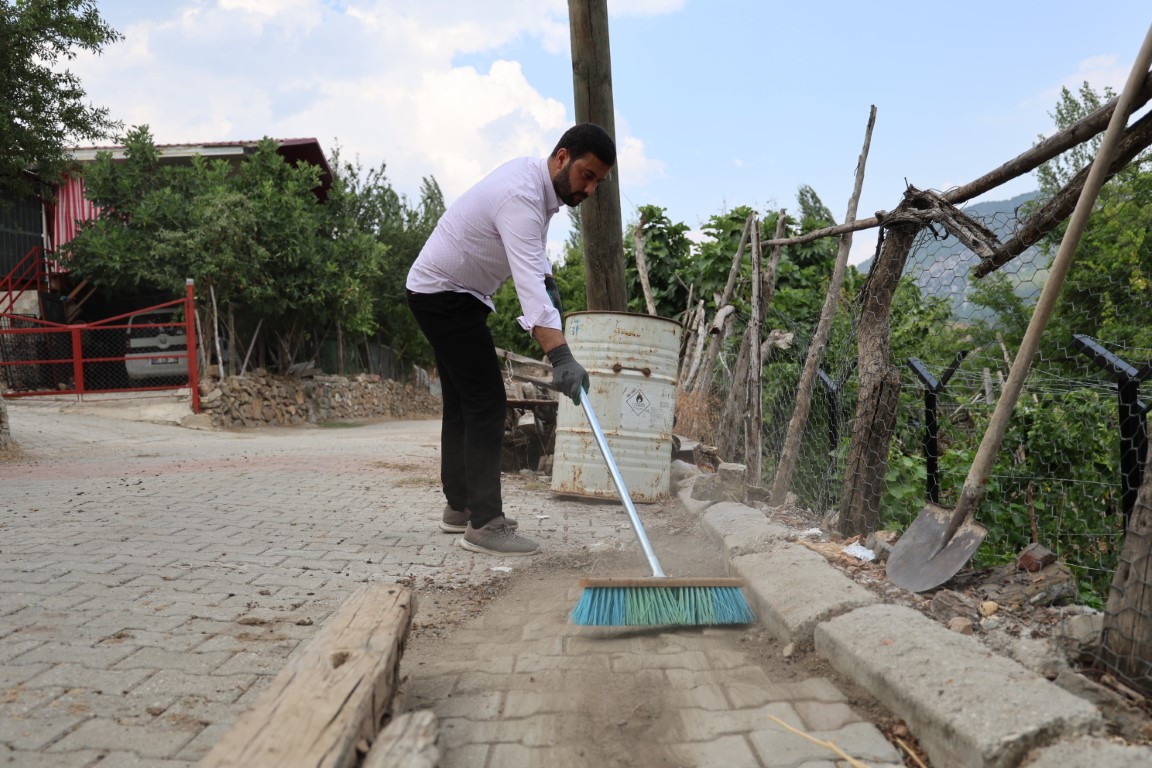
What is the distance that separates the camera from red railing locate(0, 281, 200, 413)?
13.5 m

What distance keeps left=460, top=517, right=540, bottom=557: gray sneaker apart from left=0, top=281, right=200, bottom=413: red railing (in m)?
10.6

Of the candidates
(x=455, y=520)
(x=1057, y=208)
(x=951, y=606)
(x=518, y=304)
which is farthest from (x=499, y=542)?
(x=518, y=304)

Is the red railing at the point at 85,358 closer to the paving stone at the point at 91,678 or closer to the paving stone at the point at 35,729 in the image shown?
the paving stone at the point at 91,678

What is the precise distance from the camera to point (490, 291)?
4.00 metres

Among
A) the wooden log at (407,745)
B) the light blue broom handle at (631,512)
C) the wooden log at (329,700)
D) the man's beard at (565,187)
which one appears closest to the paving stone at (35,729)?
the wooden log at (329,700)

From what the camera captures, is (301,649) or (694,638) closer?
(301,649)

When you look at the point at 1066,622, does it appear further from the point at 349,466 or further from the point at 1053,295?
the point at 349,466

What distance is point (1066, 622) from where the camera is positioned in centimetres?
227

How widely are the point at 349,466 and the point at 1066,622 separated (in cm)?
627

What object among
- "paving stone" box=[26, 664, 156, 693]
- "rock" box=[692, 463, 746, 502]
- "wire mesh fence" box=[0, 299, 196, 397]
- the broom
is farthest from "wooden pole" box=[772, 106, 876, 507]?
"wire mesh fence" box=[0, 299, 196, 397]

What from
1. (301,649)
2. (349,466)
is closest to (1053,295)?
(301,649)

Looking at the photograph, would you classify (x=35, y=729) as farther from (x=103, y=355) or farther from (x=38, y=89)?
(x=103, y=355)

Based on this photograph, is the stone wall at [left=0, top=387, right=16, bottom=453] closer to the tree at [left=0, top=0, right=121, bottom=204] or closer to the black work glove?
the tree at [left=0, top=0, right=121, bottom=204]

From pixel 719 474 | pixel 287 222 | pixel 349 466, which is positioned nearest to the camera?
pixel 719 474
